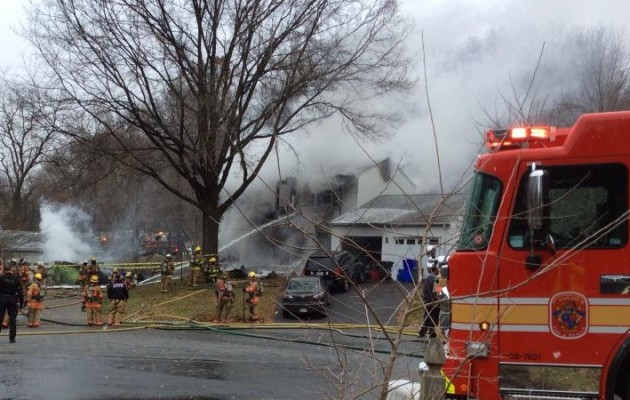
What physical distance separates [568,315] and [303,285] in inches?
619

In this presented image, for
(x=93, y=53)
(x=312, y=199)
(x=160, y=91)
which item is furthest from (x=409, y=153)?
(x=93, y=53)

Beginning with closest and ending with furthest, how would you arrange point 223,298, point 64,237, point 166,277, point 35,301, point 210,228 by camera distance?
1. point 35,301
2. point 223,298
3. point 166,277
4. point 210,228
5. point 64,237

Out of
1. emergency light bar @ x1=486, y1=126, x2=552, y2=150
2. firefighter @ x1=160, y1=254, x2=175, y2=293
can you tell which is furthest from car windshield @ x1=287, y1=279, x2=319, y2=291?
emergency light bar @ x1=486, y1=126, x2=552, y2=150

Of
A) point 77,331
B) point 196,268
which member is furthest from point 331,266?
point 77,331

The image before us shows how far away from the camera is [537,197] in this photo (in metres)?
4.37

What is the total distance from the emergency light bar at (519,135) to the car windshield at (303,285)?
49.3 feet

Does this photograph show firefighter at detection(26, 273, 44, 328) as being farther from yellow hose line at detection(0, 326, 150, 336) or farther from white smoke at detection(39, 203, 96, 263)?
white smoke at detection(39, 203, 96, 263)

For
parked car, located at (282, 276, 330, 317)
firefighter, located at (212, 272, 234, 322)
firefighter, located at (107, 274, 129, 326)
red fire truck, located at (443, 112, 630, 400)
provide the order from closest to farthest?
red fire truck, located at (443, 112, 630, 400)
firefighter, located at (107, 274, 129, 326)
firefighter, located at (212, 272, 234, 322)
parked car, located at (282, 276, 330, 317)

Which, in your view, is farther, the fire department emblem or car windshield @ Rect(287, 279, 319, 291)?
car windshield @ Rect(287, 279, 319, 291)

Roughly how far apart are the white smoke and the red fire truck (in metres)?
41.3

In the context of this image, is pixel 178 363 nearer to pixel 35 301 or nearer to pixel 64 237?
pixel 35 301

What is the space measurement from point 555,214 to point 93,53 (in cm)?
2062

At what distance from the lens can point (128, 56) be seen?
22.5m

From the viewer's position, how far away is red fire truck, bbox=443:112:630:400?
15.3 feet
